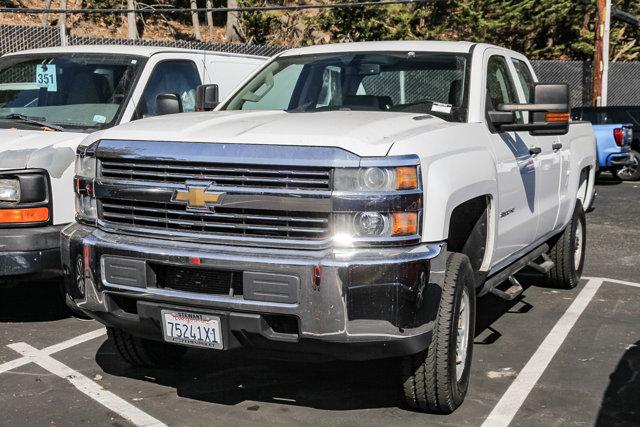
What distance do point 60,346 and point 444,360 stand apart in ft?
9.49

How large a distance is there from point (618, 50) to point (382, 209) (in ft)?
107

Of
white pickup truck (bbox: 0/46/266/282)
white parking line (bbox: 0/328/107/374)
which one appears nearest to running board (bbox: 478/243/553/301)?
white pickup truck (bbox: 0/46/266/282)

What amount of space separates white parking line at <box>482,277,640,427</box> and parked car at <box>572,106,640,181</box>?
34.6ft

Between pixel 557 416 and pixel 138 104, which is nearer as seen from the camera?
pixel 557 416

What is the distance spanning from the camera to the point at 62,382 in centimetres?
564

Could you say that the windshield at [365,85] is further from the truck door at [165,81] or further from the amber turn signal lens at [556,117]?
the truck door at [165,81]

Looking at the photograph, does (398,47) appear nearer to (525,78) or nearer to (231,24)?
(525,78)

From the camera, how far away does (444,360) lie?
189 inches

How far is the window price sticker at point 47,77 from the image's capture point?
788 cm

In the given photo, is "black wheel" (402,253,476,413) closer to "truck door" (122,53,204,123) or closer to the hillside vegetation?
"truck door" (122,53,204,123)

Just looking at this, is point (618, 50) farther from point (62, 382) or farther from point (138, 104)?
point (62, 382)

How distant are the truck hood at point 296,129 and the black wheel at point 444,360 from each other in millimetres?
772

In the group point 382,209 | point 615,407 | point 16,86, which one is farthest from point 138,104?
point 615,407

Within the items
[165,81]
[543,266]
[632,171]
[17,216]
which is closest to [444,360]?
[543,266]
